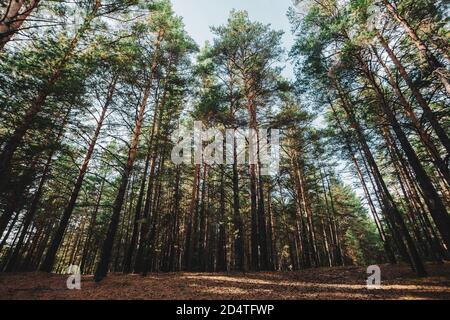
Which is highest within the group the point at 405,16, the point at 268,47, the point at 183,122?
the point at 268,47

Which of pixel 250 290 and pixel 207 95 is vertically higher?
Result: pixel 207 95

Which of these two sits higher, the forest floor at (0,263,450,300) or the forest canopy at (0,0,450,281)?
the forest canopy at (0,0,450,281)

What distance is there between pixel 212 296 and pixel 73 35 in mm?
11526

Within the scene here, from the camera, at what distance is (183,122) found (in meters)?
17.0

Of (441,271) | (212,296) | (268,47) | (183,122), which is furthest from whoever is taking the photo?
(183,122)

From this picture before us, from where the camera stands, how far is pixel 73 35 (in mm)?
9531

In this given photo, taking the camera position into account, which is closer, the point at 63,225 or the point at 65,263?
the point at 63,225

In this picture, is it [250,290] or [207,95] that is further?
[207,95]

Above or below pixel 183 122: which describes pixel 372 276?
below

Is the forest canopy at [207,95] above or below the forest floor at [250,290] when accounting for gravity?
above
